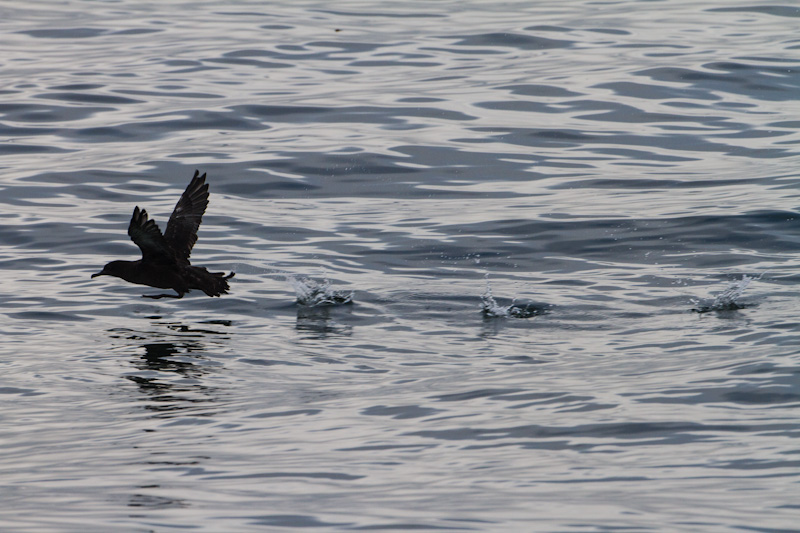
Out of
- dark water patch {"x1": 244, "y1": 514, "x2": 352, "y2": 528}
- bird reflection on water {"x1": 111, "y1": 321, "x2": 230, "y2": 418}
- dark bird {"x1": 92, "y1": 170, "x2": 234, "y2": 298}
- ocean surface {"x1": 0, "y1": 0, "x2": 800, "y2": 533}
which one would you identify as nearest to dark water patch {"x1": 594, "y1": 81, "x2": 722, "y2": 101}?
ocean surface {"x1": 0, "y1": 0, "x2": 800, "y2": 533}

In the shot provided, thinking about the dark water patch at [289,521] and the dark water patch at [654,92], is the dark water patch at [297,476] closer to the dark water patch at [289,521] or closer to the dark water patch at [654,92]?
the dark water patch at [289,521]

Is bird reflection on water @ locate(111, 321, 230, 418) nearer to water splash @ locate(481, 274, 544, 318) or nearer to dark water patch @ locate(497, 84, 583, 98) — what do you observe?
water splash @ locate(481, 274, 544, 318)

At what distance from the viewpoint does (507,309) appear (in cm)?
1081

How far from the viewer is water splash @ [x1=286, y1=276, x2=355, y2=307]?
11.2m

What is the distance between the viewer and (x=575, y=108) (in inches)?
752

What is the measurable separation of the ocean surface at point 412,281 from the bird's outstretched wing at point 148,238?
60 centimetres

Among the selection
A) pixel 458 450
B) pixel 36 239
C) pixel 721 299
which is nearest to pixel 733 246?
pixel 721 299

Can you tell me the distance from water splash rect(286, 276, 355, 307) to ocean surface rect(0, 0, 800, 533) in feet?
0.13

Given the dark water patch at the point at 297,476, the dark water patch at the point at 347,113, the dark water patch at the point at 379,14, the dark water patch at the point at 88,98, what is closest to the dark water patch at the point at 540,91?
the dark water patch at the point at 347,113

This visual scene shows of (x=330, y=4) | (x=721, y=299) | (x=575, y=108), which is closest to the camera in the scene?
(x=721, y=299)

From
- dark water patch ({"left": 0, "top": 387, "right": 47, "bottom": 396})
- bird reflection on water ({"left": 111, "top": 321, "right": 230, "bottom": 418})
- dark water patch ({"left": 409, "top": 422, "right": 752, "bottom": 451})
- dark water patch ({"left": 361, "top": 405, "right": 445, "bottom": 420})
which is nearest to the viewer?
dark water patch ({"left": 409, "top": 422, "right": 752, "bottom": 451})

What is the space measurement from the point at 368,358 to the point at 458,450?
2491 mm

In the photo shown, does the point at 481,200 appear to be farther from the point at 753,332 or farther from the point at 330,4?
the point at 330,4

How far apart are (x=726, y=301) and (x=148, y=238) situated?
494 cm
